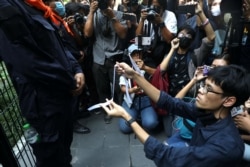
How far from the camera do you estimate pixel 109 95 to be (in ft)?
11.8

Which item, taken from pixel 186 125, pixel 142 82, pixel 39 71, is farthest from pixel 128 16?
pixel 39 71

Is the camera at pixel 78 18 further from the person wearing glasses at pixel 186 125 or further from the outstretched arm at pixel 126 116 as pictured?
the outstretched arm at pixel 126 116

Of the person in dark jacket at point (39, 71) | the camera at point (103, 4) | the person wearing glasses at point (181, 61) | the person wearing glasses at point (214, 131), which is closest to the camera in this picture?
the person wearing glasses at point (214, 131)

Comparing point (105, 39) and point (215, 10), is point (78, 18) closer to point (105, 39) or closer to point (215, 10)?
point (105, 39)

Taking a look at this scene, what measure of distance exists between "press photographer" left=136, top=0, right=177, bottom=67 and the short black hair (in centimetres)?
176

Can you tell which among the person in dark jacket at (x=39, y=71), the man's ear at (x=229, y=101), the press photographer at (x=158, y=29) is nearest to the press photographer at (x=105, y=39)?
the press photographer at (x=158, y=29)

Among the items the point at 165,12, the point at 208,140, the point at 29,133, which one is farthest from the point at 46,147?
the point at 165,12

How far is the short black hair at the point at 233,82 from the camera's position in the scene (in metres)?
1.44

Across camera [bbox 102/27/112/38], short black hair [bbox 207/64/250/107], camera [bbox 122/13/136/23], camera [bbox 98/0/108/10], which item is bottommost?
short black hair [bbox 207/64/250/107]

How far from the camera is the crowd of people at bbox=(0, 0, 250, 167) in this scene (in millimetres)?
1457

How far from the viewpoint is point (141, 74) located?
2.09 meters

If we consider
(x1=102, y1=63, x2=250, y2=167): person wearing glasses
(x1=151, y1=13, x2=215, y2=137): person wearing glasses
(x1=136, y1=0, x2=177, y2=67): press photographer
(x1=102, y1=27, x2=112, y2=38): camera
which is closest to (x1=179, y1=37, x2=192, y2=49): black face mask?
(x1=151, y1=13, x2=215, y2=137): person wearing glasses

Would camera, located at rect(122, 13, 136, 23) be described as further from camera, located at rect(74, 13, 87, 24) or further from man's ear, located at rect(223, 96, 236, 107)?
man's ear, located at rect(223, 96, 236, 107)

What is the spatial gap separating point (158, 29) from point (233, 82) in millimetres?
1978
